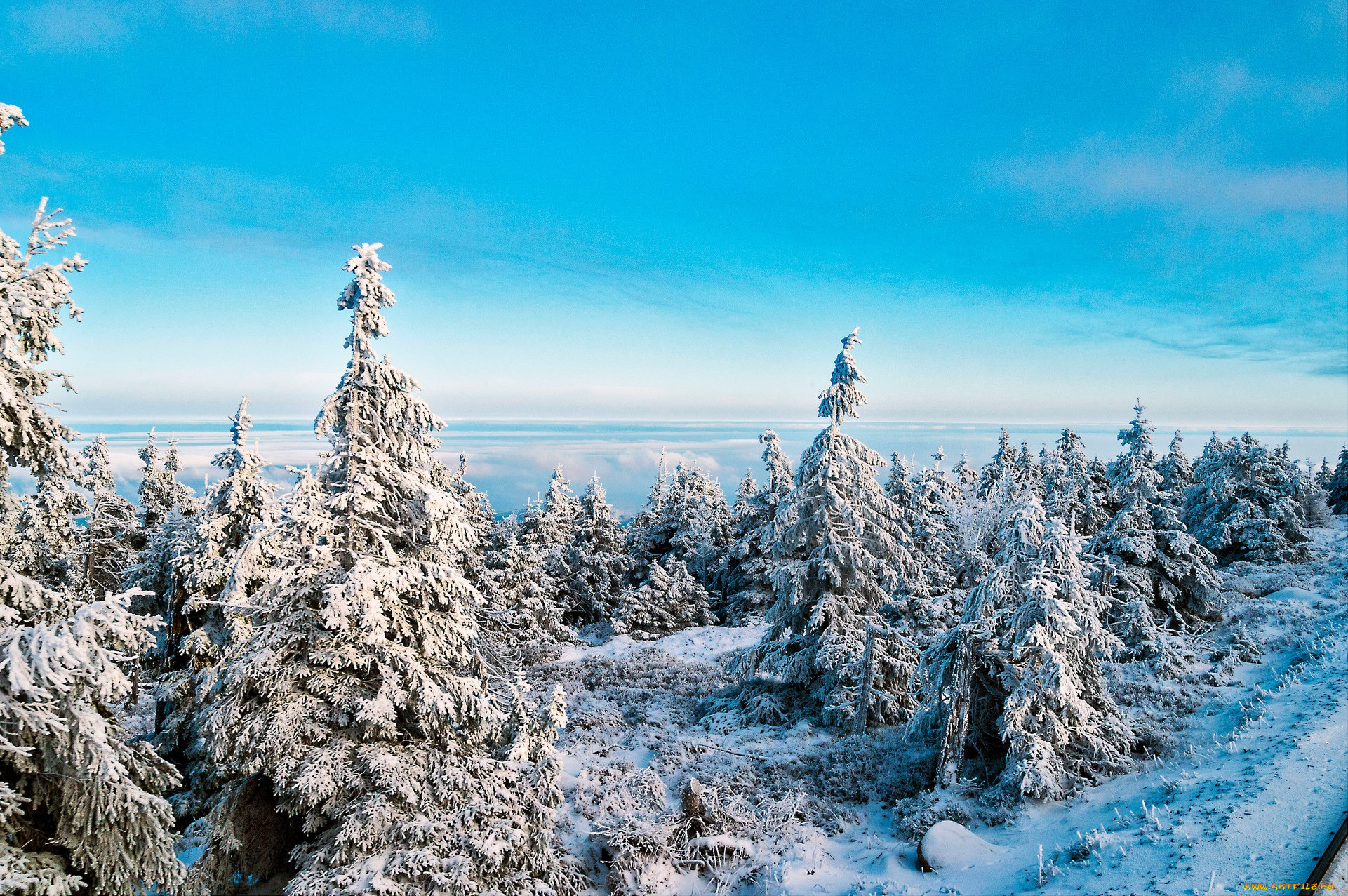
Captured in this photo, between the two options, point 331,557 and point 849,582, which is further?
point 849,582

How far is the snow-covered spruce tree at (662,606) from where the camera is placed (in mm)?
35312

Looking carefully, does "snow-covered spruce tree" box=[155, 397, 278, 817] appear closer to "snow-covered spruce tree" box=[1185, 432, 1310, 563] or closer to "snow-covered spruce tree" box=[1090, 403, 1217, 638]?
"snow-covered spruce tree" box=[1090, 403, 1217, 638]

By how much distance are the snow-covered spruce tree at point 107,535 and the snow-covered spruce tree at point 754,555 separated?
31067 millimetres

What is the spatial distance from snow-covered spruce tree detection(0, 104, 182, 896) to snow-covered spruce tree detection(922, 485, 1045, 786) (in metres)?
14.7

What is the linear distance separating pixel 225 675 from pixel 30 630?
15.0 ft

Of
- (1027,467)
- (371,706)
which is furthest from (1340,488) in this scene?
(371,706)

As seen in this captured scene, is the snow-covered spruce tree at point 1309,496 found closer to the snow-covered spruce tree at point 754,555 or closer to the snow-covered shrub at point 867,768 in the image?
the snow-covered spruce tree at point 754,555

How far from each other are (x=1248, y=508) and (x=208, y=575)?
53.1 meters

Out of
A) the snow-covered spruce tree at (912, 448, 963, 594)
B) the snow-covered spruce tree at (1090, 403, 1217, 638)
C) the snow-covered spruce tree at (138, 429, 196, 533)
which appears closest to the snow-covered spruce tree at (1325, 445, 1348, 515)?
the snow-covered spruce tree at (912, 448, 963, 594)

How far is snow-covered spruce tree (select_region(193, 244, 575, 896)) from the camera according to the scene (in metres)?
8.64

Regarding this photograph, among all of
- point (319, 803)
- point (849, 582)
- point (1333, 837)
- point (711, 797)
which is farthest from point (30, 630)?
point (849, 582)

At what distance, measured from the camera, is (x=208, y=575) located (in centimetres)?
1391

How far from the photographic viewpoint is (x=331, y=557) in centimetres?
953

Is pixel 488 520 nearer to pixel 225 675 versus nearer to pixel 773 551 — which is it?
pixel 773 551
